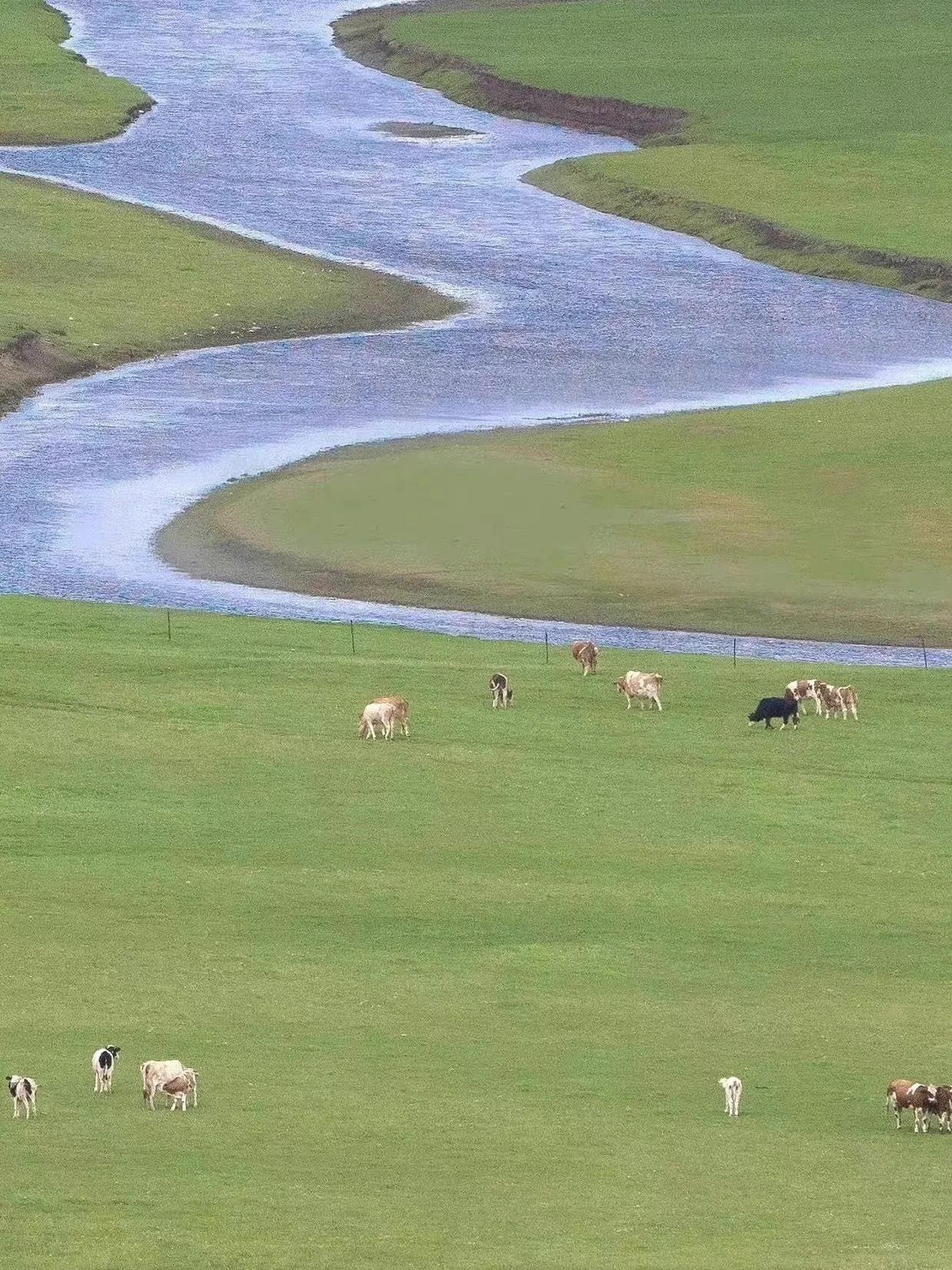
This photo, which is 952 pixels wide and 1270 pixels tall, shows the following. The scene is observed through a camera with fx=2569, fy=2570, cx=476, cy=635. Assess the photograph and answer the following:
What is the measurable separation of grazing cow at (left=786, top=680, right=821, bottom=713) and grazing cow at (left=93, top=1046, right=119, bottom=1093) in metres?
21.7

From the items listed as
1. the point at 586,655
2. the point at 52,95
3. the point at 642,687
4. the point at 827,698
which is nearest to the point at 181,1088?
the point at 642,687

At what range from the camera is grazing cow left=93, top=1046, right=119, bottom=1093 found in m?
27.5

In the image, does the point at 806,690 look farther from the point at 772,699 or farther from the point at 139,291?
the point at 139,291

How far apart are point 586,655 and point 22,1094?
2487 cm

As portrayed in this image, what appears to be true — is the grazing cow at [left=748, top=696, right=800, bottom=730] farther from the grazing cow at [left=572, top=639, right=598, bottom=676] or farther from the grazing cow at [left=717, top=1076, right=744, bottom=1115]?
the grazing cow at [left=717, top=1076, right=744, bottom=1115]

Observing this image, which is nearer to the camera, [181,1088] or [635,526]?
[181,1088]

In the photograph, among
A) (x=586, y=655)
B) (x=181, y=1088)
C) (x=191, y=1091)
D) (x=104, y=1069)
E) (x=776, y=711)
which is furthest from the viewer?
(x=586, y=655)

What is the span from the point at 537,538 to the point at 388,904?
1165 inches

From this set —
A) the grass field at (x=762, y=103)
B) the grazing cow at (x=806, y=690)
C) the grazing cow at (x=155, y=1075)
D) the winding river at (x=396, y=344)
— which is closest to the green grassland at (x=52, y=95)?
the winding river at (x=396, y=344)

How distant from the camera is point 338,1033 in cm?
3020

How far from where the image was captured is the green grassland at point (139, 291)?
91.4 meters

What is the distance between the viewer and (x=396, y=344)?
313 feet

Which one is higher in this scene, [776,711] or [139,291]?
[776,711]

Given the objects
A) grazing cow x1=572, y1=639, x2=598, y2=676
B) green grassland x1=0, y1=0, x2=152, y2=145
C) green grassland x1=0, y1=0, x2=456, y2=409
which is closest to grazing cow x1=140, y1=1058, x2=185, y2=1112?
grazing cow x1=572, y1=639, x2=598, y2=676
